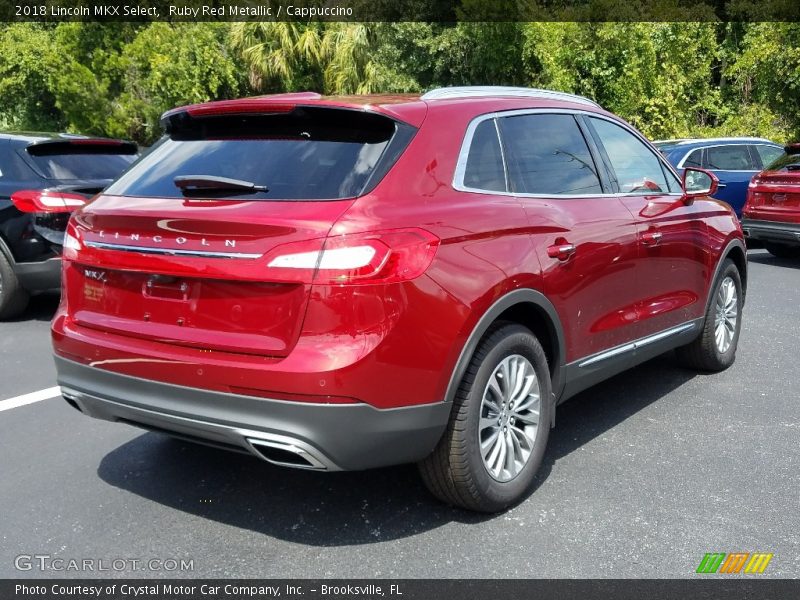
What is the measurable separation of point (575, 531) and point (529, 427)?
1.70 ft

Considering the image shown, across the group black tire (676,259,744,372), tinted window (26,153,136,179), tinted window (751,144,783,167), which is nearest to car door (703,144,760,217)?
tinted window (751,144,783,167)

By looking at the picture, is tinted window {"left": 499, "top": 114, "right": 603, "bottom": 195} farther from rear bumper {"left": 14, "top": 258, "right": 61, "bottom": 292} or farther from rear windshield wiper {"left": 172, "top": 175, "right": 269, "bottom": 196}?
rear bumper {"left": 14, "top": 258, "right": 61, "bottom": 292}

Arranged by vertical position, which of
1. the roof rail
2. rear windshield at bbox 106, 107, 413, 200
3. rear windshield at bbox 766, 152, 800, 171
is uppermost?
the roof rail

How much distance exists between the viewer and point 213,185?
342 cm

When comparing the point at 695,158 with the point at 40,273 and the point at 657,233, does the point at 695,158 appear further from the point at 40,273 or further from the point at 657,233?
the point at 40,273

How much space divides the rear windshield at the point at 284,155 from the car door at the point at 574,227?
84 cm

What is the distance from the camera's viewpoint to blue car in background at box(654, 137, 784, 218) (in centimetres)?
1286

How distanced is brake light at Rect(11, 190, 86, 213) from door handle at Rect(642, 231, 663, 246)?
4.96 meters

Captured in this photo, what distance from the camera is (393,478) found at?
164 inches

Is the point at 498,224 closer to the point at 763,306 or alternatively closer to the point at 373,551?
the point at 373,551

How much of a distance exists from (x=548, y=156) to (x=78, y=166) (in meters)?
5.16

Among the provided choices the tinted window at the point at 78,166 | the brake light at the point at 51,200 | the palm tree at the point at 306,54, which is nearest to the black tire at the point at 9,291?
the brake light at the point at 51,200

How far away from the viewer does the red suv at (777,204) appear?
11109 mm

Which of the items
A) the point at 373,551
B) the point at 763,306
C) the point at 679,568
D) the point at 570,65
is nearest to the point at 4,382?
the point at 373,551
